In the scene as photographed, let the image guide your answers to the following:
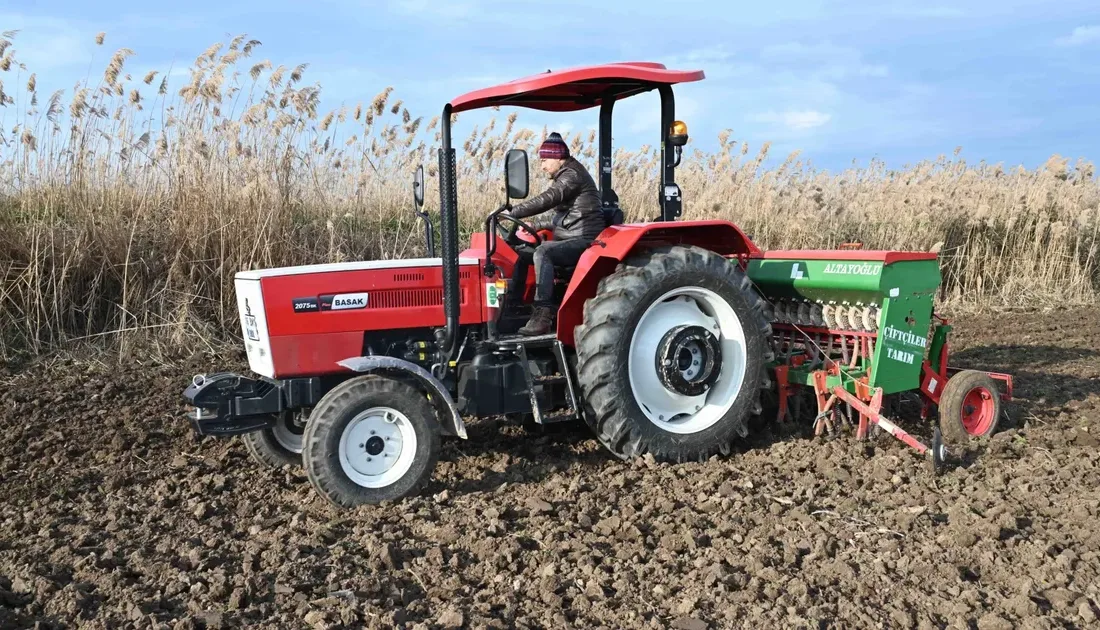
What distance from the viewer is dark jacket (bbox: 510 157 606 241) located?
4.54m

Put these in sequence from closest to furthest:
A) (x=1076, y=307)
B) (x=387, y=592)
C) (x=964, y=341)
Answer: (x=387, y=592)
(x=964, y=341)
(x=1076, y=307)

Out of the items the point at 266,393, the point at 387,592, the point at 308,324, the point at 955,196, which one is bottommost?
the point at 387,592

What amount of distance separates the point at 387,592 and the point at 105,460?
2.49 metres

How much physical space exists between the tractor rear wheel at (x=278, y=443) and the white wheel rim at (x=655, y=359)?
5.57 ft

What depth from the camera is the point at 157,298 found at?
711 cm

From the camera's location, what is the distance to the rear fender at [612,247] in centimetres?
441

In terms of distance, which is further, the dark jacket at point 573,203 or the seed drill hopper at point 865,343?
the seed drill hopper at point 865,343

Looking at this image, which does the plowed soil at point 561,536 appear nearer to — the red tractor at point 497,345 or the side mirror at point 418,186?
the red tractor at point 497,345

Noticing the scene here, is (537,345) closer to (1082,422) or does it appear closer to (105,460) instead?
(105,460)

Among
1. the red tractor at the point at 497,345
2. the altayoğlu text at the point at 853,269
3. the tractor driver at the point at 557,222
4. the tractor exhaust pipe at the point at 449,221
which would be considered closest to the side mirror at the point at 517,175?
the red tractor at the point at 497,345

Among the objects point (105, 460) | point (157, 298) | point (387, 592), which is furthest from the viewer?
point (157, 298)

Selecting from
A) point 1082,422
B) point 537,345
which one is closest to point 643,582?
point 537,345

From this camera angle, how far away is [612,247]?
4.44 metres

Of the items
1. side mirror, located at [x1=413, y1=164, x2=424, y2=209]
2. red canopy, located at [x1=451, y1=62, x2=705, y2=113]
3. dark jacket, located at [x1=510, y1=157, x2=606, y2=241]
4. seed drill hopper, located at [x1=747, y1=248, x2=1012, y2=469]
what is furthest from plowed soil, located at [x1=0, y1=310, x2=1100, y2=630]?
red canopy, located at [x1=451, y1=62, x2=705, y2=113]
